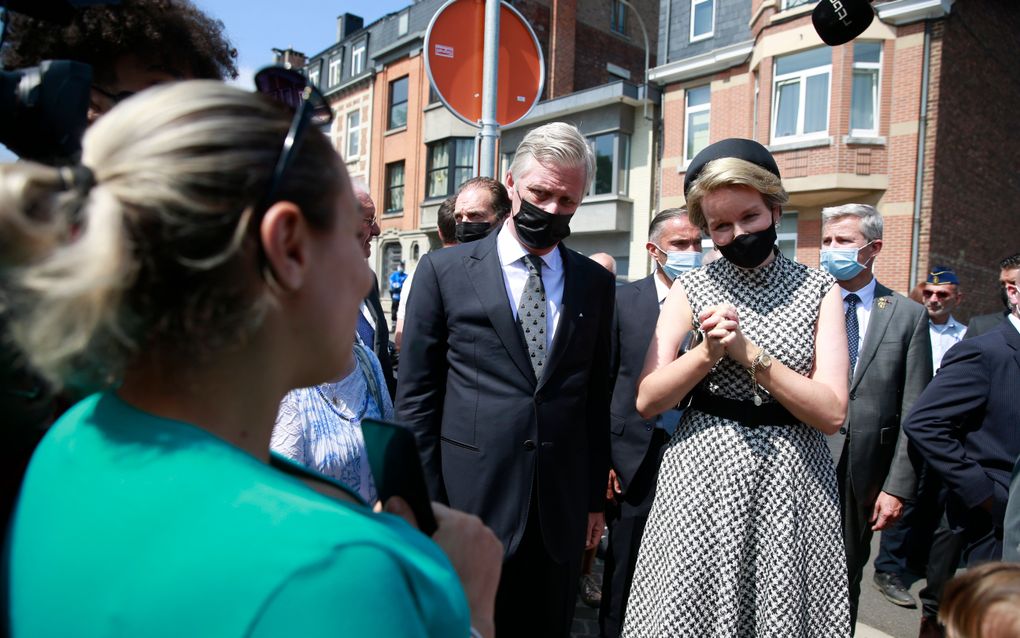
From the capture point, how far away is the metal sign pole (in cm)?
405

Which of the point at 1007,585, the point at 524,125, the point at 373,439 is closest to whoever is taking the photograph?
the point at 373,439

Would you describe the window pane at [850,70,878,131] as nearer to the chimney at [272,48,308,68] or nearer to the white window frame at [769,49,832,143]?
the white window frame at [769,49,832,143]

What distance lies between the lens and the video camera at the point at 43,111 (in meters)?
1.14

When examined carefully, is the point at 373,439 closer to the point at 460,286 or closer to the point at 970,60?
the point at 460,286

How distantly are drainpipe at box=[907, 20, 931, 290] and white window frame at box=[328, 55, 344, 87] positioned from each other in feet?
77.6

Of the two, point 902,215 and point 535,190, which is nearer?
point 535,190

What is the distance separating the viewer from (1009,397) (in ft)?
10.3

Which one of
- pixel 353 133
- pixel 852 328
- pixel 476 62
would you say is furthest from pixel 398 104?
pixel 852 328

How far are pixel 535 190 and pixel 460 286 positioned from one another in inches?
20.5

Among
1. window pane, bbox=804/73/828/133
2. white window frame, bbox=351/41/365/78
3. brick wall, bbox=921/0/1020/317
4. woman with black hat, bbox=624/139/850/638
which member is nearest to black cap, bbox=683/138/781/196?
woman with black hat, bbox=624/139/850/638

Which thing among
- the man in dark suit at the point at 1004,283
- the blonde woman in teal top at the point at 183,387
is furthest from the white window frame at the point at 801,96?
the blonde woman in teal top at the point at 183,387

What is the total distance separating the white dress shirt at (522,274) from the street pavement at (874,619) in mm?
2296

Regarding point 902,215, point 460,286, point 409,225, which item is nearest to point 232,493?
point 460,286

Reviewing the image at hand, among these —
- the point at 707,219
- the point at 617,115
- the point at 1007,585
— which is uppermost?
the point at 617,115
